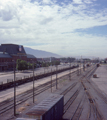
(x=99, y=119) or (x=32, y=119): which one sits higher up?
(x=32, y=119)

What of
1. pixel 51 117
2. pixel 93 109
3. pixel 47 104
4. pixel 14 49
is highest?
pixel 14 49

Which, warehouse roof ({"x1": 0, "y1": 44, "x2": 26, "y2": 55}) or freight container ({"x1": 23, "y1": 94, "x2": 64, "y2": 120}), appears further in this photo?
warehouse roof ({"x1": 0, "y1": 44, "x2": 26, "y2": 55})

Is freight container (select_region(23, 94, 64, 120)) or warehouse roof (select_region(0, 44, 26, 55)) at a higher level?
warehouse roof (select_region(0, 44, 26, 55))

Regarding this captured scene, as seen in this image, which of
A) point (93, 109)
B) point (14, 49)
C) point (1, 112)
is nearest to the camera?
point (1, 112)

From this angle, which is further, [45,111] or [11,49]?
[11,49]

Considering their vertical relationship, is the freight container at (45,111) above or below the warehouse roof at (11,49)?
below

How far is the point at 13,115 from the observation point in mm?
18578

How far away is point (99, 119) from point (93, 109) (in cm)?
376

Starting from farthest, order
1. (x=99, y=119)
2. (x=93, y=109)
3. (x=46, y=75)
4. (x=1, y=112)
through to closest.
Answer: (x=46, y=75), (x=93, y=109), (x=1, y=112), (x=99, y=119)

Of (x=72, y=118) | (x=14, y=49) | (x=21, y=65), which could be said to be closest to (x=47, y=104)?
(x=72, y=118)

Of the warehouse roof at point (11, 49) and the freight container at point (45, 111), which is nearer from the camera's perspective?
the freight container at point (45, 111)

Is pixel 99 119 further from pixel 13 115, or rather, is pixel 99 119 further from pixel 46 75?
pixel 46 75

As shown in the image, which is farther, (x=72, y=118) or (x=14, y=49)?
(x=14, y=49)

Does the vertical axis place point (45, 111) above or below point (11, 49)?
below
